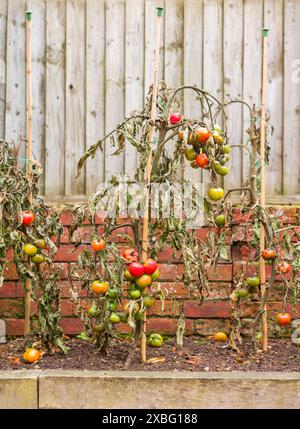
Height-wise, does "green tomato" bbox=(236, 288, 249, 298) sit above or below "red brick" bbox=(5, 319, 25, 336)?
above

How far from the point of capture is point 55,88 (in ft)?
15.8

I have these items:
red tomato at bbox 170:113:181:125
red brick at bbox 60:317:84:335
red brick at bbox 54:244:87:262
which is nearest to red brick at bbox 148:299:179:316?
red brick at bbox 60:317:84:335

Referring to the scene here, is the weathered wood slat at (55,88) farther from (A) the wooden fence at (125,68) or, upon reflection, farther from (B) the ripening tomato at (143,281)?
(B) the ripening tomato at (143,281)

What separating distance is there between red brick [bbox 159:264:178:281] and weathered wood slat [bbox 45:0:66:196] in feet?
2.80

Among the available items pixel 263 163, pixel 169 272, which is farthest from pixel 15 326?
pixel 263 163

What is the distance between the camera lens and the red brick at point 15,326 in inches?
187

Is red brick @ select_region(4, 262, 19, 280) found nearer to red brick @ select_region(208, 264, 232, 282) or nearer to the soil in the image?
the soil

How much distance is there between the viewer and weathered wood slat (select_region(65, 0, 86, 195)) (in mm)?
4793

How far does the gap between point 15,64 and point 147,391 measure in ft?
7.13

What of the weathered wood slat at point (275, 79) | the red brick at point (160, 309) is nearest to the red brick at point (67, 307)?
the red brick at point (160, 309)

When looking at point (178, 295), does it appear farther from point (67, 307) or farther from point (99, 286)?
point (99, 286)

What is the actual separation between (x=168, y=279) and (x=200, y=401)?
39.9 inches

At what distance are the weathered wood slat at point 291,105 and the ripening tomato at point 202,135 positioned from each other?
1040mm

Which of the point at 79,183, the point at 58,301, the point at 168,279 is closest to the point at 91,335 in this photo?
the point at 58,301
